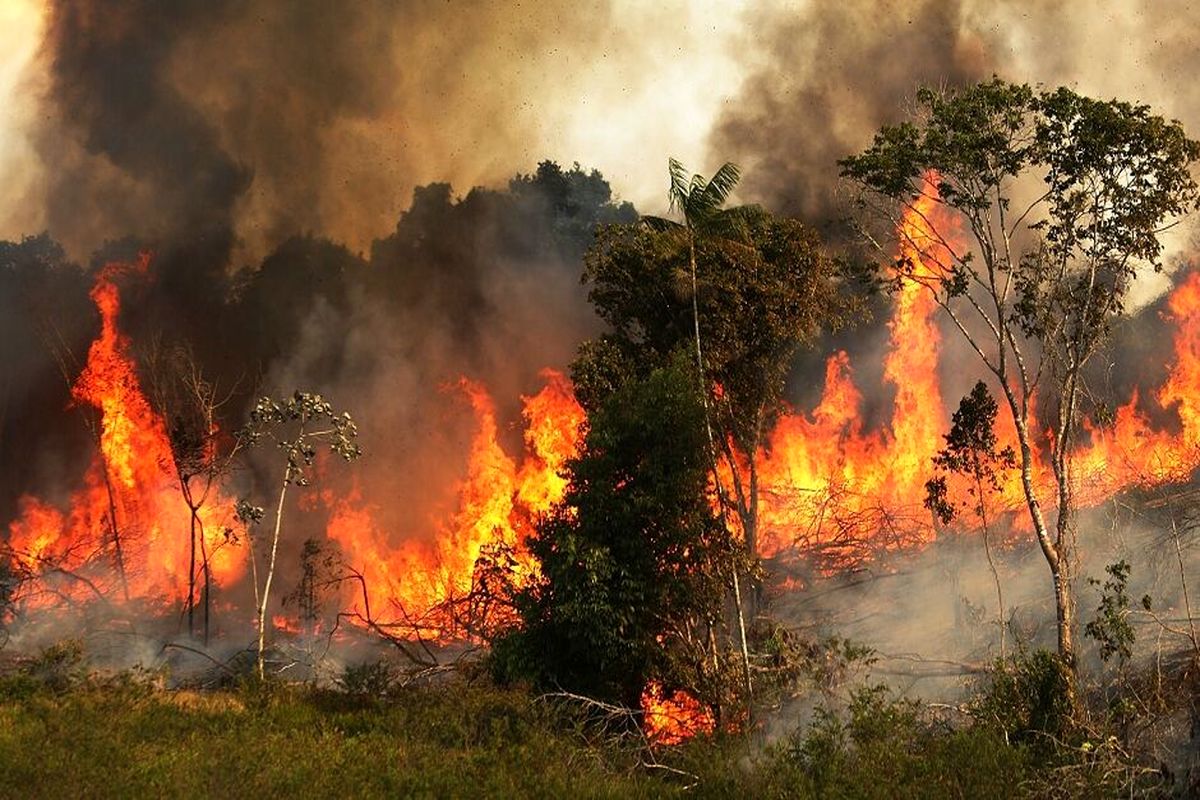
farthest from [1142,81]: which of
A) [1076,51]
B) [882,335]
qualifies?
[882,335]

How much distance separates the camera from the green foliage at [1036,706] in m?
15.4

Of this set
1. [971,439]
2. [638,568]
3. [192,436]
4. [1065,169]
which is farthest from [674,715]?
[192,436]

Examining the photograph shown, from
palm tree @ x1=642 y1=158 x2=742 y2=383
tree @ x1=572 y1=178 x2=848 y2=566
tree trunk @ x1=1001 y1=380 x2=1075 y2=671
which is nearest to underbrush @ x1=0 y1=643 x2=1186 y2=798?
tree trunk @ x1=1001 y1=380 x2=1075 y2=671

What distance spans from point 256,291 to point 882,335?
95.0 feet

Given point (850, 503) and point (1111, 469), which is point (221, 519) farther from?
point (1111, 469)

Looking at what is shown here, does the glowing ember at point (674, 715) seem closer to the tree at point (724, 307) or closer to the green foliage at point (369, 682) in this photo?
the tree at point (724, 307)

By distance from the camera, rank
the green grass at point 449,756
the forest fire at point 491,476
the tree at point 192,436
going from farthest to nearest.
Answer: the forest fire at point 491,476, the tree at point 192,436, the green grass at point 449,756

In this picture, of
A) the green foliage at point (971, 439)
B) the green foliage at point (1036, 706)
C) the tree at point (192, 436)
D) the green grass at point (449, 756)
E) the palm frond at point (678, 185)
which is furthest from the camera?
the tree at point (192, 436)

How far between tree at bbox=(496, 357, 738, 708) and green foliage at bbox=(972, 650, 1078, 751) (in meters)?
5.14

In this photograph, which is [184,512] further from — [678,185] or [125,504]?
[678,185]

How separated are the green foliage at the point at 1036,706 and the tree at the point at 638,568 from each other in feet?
16.9

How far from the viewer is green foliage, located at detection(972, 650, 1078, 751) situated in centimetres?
1537

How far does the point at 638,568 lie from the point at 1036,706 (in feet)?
24.5

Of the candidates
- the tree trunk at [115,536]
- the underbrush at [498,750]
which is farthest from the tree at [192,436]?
the underbrush at [498,750]
